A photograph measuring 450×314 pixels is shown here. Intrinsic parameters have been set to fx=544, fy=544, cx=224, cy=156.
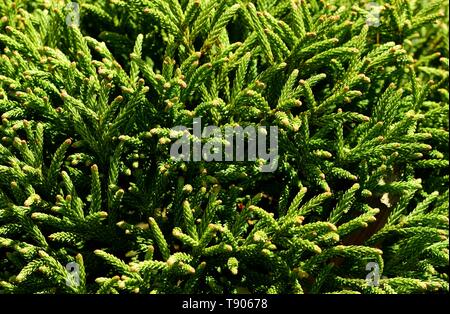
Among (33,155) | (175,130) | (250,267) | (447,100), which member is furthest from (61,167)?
(447,100)

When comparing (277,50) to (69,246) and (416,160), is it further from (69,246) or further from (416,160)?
(69,246)

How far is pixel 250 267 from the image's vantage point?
12.1ft

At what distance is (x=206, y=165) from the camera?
347 cm

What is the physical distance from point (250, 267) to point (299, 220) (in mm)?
643

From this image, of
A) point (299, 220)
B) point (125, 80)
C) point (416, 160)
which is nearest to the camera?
point (299, 220)

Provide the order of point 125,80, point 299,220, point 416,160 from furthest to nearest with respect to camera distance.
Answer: point 416,160 < point 125,80 < point 299,220

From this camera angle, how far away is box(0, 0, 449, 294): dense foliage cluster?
330 cm

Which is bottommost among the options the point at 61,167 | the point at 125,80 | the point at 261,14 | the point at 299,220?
the point at 299,220

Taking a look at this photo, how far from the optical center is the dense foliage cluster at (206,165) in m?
3.30

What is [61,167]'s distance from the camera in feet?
11.8

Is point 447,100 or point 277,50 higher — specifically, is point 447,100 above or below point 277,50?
below

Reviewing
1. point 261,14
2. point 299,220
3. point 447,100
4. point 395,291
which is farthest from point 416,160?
point 261,14
